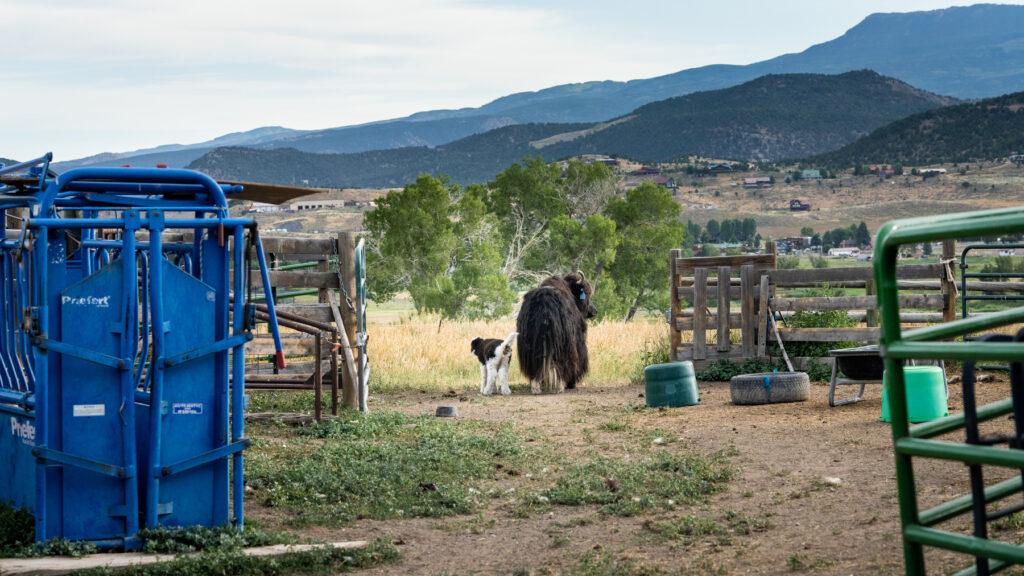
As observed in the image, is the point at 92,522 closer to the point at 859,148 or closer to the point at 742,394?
the point at 742,394

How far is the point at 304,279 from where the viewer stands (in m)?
13.1

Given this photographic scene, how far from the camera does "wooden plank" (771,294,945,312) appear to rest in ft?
51.3

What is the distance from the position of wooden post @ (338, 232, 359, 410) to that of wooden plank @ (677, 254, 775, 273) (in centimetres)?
571

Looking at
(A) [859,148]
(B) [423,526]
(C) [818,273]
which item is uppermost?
(A) [859,148]

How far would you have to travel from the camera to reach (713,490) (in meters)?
8.44

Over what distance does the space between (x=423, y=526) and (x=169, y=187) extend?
268 centimetres

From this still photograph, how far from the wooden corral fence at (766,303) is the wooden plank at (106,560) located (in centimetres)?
1065

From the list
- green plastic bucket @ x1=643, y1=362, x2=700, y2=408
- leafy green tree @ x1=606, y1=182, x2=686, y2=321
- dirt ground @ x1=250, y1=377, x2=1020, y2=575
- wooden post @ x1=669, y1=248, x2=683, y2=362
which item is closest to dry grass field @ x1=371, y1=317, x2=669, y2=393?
wooden post @ x1=669, y1=248, x2=683, y2=362

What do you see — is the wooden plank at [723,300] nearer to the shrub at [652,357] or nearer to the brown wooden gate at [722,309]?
the brown wooden gate at [722,309]

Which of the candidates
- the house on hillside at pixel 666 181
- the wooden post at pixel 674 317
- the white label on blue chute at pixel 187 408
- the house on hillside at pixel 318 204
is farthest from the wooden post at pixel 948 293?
the house on hillside at pixel 318 204

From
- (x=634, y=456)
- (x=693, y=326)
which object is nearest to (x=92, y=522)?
(x=634, y=456)

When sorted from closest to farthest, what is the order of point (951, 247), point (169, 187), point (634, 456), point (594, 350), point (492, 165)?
point (169, 187) < point (634, 456) < point (951, 247) < point (594, 350) < point (492, 165)

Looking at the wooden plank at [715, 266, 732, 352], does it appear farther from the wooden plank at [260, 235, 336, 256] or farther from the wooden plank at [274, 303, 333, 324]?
the wooden plank at [274, 303, 333, 324]

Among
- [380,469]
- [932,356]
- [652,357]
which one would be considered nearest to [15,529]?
[380,469]
